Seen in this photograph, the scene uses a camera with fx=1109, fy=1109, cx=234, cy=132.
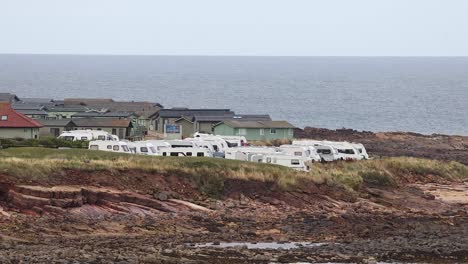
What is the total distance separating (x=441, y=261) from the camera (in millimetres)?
45562

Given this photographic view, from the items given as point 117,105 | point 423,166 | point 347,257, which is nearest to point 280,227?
point 347,257

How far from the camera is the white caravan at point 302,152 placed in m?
69.6

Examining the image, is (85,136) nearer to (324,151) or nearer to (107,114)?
(324,151)

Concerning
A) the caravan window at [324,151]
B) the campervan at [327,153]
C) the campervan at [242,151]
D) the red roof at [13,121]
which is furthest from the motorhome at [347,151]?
the red roof at [13,121]

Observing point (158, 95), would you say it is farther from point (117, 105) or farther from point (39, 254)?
point (39, 254)

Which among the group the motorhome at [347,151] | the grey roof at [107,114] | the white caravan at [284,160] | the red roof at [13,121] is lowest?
the motorhome at [347,151]

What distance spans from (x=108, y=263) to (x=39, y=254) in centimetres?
300

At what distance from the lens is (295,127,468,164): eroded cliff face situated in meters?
89.2

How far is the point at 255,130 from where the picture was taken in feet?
293

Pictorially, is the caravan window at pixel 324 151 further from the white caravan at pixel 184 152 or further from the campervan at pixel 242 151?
the white caravan at pixel 184 152

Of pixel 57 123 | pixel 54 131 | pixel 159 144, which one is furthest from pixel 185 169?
pixel 57 123

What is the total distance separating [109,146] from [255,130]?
2351 centimetres

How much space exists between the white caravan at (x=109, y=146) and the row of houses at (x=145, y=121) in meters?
13.8

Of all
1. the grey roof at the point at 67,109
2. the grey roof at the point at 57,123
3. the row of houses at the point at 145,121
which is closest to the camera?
the grey roof at the point at 57,123
